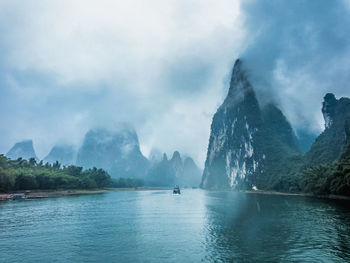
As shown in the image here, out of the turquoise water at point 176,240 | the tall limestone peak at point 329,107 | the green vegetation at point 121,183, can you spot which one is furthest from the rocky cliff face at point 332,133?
the green vegetation at point 121,183

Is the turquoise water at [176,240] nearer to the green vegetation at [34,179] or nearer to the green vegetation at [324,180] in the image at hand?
the green vegetation at [324,180]

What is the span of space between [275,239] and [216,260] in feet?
26.6

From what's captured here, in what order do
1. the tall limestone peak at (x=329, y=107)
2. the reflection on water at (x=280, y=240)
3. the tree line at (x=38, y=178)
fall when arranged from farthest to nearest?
1. the tall limestone peak at (x=329, y=107)
2. the tree line at (x=38, y=178)
3. the reflection on water at (x=280, y=240)

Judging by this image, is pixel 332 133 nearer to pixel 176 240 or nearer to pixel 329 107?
pixel 329 107

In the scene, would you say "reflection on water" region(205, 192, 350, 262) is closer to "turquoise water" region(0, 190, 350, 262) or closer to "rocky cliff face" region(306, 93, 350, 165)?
"turquoise water" region(0, 190, 350, 262)

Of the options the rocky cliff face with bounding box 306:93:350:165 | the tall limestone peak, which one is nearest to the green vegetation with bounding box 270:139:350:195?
the rocky cliff face with bounding box 306:93:350:165

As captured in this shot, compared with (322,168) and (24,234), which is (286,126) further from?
(24,234)

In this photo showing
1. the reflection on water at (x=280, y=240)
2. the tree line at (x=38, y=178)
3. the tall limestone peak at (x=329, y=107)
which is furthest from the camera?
the tall limestone peak at (x=329, y=107)

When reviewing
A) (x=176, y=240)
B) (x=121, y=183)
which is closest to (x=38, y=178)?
(x=176, y=240)

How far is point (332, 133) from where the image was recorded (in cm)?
12500

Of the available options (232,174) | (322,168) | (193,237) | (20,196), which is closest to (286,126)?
(232,174)

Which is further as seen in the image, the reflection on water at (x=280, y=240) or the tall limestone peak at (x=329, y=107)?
the tall limestone peak at (x=329, y=107)

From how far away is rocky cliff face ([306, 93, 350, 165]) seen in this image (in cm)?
10953

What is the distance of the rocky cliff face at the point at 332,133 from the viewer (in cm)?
10953
